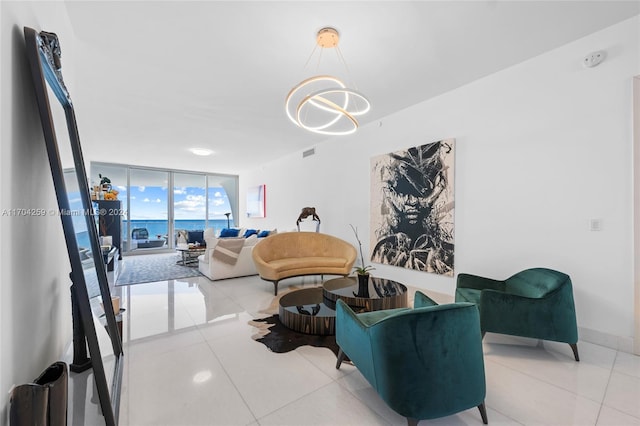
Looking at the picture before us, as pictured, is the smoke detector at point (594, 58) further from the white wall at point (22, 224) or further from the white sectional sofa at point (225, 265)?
the white sectional sofa at point (225, 265)

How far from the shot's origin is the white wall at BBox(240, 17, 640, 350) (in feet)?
8.20

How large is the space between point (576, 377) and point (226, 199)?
10.4m

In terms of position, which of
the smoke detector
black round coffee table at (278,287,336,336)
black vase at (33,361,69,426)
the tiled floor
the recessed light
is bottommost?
the tiled floor

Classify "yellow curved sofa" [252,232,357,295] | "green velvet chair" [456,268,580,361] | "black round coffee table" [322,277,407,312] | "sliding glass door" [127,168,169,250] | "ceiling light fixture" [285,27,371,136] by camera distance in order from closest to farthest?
"green velvet chair" [456,268,580,361], "ceiling light fixture" [285,27,371,136], "black round coffee table" [322,277,407,312], "yellow curved sofa" [252,232,357,295], "sliding glass door" [127,168,169,250]

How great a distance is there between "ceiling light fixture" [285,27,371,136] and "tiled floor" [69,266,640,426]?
7.99 feet

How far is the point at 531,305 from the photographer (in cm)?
234

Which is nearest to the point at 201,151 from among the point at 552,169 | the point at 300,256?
the point at 300,256

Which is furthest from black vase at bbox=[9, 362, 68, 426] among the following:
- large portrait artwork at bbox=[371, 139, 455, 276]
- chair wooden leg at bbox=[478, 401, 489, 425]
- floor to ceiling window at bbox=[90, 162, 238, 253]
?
floor to ceiling window at bbox=[90, 162, 238, 253]

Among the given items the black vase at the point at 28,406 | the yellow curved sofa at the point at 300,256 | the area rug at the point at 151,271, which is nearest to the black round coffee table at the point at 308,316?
the yellow curved sofa at the point at 300,256

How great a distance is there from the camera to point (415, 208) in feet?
13.6

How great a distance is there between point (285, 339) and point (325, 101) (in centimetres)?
250

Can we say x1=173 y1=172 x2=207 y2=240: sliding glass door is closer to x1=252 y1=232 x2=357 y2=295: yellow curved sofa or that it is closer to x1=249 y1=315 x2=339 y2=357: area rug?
x1=252 y1=232 x2=357 y2=295: yellow curved sofa

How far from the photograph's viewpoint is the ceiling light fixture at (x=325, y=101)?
2.58 meters

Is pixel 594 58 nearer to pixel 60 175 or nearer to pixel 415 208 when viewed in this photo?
pixel 415 208
